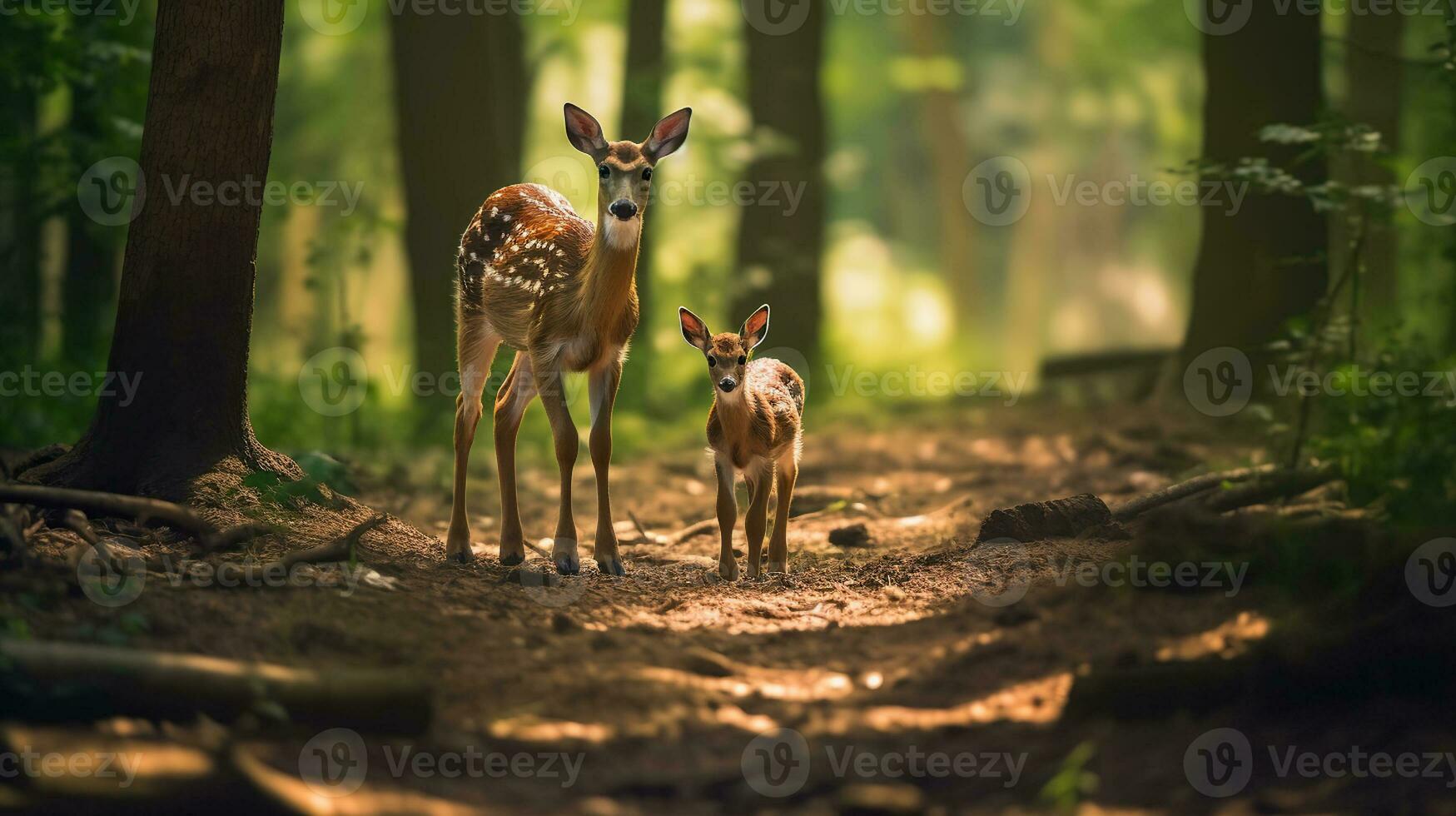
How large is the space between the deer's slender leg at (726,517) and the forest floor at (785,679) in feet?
0.48

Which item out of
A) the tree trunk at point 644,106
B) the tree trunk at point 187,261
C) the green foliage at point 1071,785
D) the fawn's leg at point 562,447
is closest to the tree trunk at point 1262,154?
the fawn's leg at point 562,447

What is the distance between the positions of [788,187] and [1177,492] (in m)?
10.8

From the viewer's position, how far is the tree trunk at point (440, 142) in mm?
14188

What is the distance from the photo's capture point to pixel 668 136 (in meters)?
8.10

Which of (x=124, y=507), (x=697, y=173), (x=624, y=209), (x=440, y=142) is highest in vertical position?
(x=697, y=173)

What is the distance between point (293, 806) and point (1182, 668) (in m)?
3.04

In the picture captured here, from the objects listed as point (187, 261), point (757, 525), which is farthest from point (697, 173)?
point (187, 261)

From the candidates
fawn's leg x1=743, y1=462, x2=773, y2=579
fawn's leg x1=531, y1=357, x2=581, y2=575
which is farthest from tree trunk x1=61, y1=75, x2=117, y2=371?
fawn's leg x1=743, y1=462, x2=773, y2=579

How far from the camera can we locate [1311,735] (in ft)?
15.6

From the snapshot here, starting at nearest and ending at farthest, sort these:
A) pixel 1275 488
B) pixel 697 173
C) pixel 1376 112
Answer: pixel 1275 488
pixel 1376 112
pixel 697 173

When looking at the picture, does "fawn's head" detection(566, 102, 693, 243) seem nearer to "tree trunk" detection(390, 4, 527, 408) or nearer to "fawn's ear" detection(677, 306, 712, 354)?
"fawn's ear" detection(677, 306, 712, 354)

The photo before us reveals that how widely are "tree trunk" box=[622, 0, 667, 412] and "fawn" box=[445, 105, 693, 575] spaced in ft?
25.7

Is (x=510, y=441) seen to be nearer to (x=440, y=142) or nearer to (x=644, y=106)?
(x=440, y=142)

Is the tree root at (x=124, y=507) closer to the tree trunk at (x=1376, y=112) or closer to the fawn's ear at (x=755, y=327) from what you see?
the fawn's ear at (x=755, y=327)
